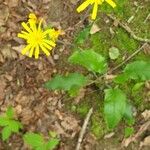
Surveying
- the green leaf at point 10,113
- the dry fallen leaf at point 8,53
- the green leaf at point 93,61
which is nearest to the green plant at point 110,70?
the green leaf at point 93,61

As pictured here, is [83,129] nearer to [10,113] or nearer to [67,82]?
[67,82]

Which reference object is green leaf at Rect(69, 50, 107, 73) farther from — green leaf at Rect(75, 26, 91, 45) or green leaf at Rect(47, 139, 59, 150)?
green leaf at Rect(47, 139, 59, 150)

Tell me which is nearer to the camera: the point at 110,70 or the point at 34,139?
the point at 34,139

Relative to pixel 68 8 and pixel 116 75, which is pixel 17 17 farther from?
pixel 116 75

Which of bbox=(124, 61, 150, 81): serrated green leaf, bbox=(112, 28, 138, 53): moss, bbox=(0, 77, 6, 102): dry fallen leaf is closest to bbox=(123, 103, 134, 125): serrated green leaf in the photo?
bbox=(124, 61, 150, 81): serrated green leaf

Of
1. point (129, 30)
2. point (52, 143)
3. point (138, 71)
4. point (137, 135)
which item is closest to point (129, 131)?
point (137, 135)

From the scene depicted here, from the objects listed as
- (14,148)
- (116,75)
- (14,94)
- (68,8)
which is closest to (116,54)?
(116,75)
